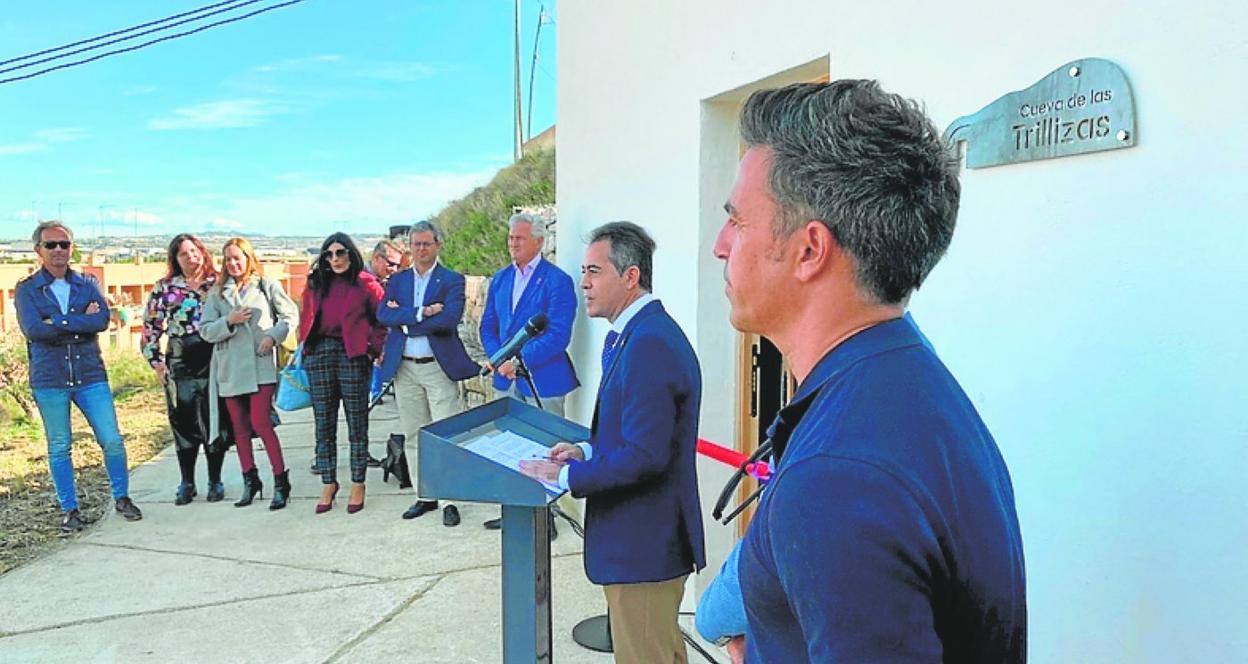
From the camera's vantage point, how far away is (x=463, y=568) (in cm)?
491

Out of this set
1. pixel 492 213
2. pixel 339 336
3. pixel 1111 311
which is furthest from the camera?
pixel 492 213

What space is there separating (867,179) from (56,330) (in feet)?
18.7

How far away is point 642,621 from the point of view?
2.67 m

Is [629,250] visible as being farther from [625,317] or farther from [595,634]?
[595,634]

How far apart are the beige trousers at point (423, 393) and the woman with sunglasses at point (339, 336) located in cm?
24

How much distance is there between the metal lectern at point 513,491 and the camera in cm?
234

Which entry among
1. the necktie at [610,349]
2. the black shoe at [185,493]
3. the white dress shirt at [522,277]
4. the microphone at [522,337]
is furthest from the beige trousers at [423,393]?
the necktie at [610,349]

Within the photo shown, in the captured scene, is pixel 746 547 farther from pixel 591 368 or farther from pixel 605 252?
pixel 591 368

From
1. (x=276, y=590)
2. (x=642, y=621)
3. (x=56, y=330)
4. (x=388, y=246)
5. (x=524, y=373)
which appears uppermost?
(x=388, y=246)

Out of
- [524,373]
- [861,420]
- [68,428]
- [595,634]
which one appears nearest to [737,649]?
[861,420]

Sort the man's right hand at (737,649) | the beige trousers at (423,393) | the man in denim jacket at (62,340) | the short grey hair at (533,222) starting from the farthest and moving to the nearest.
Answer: the beige trousers at (423,393) → the man in denim jacket at (62,340) → the short grey hair at (533,222) → the man's right hand at (737,649)

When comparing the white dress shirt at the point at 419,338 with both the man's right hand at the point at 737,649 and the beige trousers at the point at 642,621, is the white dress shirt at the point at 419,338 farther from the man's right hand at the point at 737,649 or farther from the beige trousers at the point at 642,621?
the man's right hand at the point at 737,649

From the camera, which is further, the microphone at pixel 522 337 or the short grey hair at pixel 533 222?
the short grey hair at pixel 533 222

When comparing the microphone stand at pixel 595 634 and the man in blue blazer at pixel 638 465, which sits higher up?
Answer: the man in blue blazer at pixel 638 465
